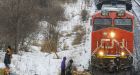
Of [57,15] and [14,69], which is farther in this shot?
[57,15]

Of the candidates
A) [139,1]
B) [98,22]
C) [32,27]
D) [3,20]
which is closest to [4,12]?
[3,20]

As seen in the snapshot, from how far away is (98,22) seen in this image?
18438mm

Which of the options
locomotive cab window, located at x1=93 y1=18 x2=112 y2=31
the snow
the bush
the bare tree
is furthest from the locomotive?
the bush

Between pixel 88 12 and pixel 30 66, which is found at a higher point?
pixel 88 12

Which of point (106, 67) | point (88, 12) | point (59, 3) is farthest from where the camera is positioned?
point (59, 3)

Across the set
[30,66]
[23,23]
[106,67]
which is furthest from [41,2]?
[106,67]

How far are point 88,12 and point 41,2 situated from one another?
4718 millimetres

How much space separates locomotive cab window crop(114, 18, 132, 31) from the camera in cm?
1809

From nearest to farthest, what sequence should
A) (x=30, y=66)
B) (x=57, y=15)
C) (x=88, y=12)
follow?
(x=30, y=66) → (x=57, y=15) → (x=88, y=12)

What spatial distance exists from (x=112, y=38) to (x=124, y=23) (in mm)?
917

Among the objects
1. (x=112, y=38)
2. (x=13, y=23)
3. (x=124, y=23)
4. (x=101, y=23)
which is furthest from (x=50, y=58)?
(x=124, y=23)

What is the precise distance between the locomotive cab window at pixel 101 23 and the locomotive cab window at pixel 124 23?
0.33m

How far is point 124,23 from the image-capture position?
18.2 m

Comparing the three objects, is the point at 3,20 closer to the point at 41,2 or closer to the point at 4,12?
the point at 4,12
